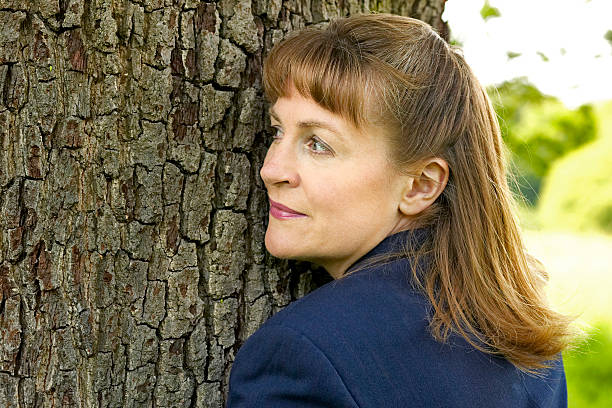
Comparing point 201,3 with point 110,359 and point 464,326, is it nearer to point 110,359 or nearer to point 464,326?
point 110,359

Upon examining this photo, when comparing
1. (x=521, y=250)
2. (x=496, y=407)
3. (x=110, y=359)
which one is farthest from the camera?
(x=521, y=250)

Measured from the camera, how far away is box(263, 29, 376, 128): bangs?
175cm

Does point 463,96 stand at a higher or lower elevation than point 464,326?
higher

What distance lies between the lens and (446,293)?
1727mm

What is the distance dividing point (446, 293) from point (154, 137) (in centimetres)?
89

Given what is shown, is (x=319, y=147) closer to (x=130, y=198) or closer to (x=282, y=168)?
(x=282, y=168)

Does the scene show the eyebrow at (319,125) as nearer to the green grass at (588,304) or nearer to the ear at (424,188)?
the ear at (424,188)

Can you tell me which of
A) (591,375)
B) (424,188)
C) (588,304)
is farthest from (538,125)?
(424,188)

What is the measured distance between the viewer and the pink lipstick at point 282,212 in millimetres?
1855

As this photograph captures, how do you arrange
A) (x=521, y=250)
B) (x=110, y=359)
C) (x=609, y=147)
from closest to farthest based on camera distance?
(x=110, y=359)
(x=521, y=250)
(x=609, y=147)

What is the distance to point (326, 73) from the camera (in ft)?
5.79

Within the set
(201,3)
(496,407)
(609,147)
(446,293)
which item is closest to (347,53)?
(201,3)

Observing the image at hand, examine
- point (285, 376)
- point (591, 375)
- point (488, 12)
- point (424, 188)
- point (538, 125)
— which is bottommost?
point (591, 375)

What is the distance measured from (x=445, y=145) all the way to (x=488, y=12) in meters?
2.57
